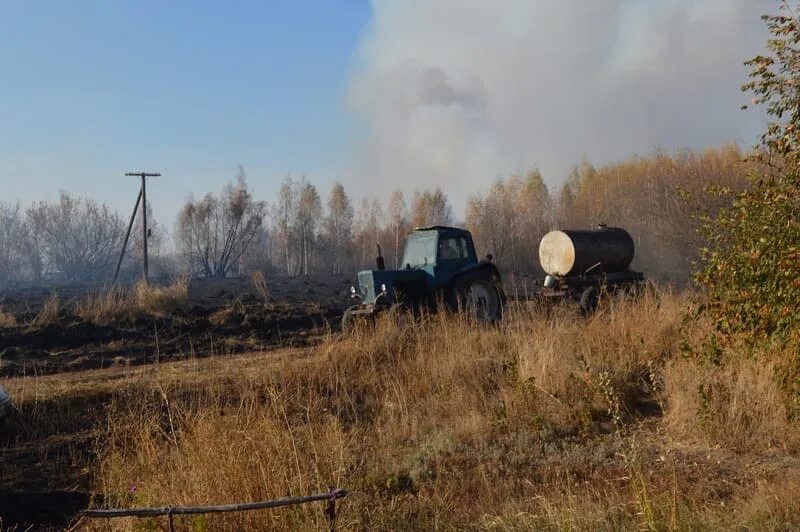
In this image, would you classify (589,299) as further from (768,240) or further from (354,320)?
(768,240)

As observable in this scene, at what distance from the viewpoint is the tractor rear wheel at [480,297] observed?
45.4 ft

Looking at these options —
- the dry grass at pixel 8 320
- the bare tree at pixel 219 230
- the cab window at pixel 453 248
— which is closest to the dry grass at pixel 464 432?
the cab window at pixel 453 248

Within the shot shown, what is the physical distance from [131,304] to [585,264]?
1062 cm

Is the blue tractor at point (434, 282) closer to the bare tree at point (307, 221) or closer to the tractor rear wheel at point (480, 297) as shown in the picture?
the tractor rear wheel at point (480, 297)

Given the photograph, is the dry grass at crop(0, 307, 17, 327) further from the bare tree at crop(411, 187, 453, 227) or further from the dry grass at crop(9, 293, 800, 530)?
the bare tree at crop(411, 187, 453, 227)

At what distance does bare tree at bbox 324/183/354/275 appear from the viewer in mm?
55069

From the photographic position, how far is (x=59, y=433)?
8.31 m

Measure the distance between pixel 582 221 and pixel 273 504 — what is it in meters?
37.8

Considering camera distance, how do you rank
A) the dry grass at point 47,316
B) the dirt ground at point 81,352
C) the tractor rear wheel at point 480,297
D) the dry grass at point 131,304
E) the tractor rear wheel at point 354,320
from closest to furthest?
the dirt ground at point 81,352
the tractor rear wheel at point 354,320
the tractor rear wheel at point 480,297
the dry grass at point 47,316
the dry grass at point 131,304

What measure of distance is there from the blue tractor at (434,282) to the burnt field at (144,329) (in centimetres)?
145

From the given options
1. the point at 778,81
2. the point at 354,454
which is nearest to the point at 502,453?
the point at 354,454

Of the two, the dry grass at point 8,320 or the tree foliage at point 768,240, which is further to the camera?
the dry grass at point 8,320

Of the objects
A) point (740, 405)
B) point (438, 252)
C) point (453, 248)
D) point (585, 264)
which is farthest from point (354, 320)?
point (740, 405)

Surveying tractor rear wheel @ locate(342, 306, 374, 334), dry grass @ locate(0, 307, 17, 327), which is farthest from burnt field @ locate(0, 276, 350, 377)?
tractor rear wheel @ locate(342, 306, 374, 334)
